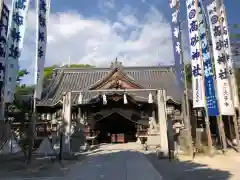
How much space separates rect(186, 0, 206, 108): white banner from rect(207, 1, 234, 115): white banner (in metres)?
0.98

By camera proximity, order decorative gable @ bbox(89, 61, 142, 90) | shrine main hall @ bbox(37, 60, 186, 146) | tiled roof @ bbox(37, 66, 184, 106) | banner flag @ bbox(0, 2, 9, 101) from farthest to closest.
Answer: tiled roof @ bbox(37, 66, 184, 106) < decorative gable @ bbox(89, 61, 142, 90) < shrine main hall @ bbox(37, 60, 186, 146) < banner flag @ bbox(0, 2, 9, 101)

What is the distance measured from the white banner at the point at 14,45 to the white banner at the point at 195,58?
7805mm

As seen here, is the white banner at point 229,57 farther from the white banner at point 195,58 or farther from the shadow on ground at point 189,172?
the shadow on ground at point 189,172

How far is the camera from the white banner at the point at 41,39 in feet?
38.1

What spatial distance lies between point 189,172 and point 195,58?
605cm

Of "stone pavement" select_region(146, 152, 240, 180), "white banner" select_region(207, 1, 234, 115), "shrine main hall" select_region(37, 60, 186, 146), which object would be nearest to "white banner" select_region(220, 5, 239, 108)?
"white banner" select_region(207, 1, 234, 115)

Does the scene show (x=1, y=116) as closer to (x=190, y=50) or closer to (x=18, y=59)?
(x=18, y=59)

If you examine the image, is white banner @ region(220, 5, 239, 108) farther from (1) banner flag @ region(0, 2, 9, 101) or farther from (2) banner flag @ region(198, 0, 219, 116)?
(1) banner flag @ region(0, 2, 9, 101)

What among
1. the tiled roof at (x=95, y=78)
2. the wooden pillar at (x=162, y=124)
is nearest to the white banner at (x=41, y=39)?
the wooden pillar at (x=162, y=124)

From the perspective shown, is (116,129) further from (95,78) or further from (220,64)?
(220,64)

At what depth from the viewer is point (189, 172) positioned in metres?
8.91

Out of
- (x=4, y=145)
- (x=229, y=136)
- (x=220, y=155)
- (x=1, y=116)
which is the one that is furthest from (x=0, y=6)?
(x=229, y=136)

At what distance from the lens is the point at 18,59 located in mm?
11195

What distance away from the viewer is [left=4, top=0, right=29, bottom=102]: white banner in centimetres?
1093
